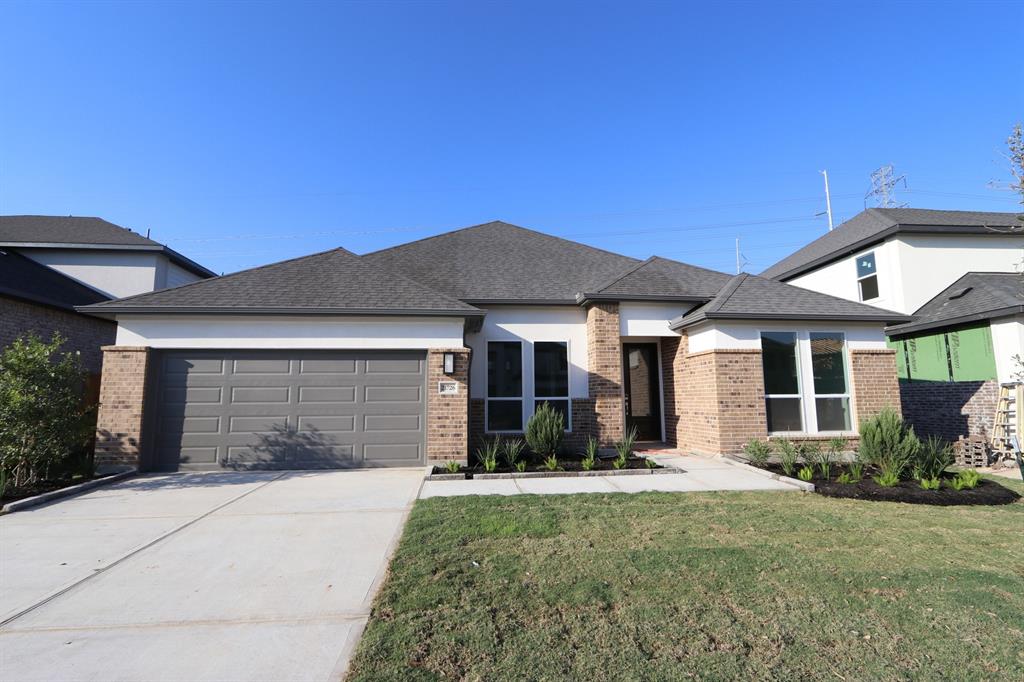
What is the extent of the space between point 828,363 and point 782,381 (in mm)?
1118

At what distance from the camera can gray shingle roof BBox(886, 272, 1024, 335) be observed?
10.5 m

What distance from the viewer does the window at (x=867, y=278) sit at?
14.4 meters

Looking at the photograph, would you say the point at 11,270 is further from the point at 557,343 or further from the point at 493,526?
the point at 493,526

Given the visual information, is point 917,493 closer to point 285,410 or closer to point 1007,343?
point 1007,343

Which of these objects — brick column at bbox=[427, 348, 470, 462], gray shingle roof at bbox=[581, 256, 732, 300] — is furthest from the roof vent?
brick column at bbox=[427, 348, 470, 462]

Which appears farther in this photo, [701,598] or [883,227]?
[883,227]

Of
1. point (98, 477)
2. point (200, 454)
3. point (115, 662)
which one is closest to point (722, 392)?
point (115, 662)

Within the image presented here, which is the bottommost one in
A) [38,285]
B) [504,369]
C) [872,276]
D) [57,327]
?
[504,369]

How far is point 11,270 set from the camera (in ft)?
39.4

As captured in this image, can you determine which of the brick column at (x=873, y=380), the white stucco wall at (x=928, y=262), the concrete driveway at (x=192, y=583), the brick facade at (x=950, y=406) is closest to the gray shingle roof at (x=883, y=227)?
the white stucco wall at (x=928, y=262)

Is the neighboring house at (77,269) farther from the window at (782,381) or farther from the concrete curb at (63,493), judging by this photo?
the window at (782,381)

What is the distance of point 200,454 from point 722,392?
401 inches

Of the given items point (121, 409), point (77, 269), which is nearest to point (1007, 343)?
point (121, 409)

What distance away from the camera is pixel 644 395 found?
12688 mm
